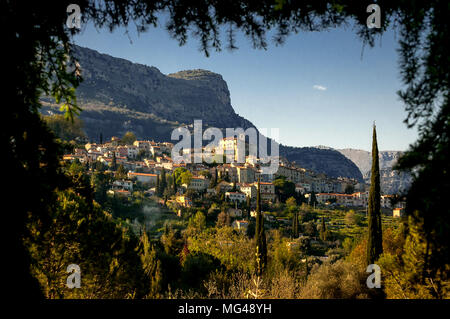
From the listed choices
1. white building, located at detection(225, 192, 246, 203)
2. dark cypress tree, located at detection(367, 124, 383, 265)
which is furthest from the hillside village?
dark cypress tree, located at detection(367, 124, 383, 265)

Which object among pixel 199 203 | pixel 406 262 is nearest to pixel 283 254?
pixel 406 262

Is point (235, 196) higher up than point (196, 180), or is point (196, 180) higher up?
point (196, 180)

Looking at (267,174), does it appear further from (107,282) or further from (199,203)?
(107,282)

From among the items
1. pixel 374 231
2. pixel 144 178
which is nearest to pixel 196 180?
pixel 144 178

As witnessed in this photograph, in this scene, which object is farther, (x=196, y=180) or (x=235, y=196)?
(x=196, y=180)

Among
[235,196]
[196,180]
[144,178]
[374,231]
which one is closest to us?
[374,231]

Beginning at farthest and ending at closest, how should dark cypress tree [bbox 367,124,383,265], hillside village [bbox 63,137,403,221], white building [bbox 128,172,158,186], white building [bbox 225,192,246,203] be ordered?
white building [bbox 128,172,158,186]
white building [bbox 225,192,246,203]
hillside village [bbox 63,137,403,221]
dark cypress tree [bbox 367,124,383,265]

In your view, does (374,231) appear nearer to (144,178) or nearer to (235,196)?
(235,196)

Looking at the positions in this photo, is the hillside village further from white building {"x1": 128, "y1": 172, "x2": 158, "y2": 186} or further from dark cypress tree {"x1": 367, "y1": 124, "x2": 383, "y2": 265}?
dark cypress tree {"x1": 367, "y1": 124, "x2": 383, "y2": 265}
